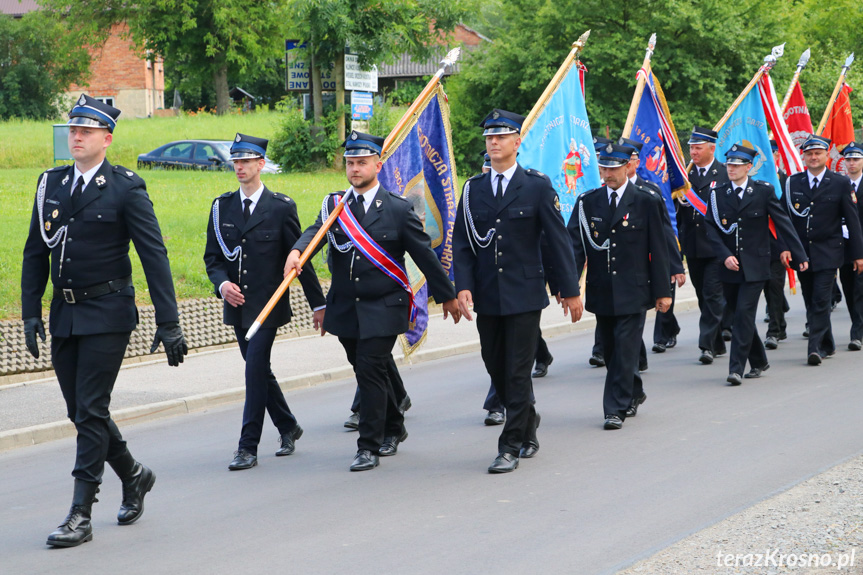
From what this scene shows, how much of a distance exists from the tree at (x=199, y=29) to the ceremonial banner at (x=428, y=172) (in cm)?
3851

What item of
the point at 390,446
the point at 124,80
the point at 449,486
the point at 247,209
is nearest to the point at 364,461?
the point at 390,446

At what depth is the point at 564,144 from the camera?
1166 centimetres

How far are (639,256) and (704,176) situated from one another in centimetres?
383

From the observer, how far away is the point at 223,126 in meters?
42.8

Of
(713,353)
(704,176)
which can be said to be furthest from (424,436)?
(704,176)

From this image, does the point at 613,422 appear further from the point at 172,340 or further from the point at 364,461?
the point at 172,340

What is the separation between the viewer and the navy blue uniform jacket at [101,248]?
586cm

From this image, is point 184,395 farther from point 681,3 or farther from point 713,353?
point 681,3

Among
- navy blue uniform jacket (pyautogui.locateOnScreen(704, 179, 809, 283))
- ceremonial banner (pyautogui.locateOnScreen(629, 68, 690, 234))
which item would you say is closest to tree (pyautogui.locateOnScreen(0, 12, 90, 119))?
ceremonial banner (pyautogui.locateOnScreen(629, 68, 690, 234))

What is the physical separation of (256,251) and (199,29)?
44172mm

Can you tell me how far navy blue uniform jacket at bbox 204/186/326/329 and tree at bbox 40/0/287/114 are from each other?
1609 inches

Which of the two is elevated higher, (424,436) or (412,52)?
(412,52)

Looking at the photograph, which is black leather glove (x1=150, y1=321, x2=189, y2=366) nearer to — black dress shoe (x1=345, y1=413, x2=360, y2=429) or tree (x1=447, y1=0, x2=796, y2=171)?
black dress shoe (x1=345, y1=413, x2=360, y2=429)

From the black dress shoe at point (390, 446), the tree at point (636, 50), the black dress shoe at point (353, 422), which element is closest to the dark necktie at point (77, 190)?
the black dress shoe at point (390, 446)
